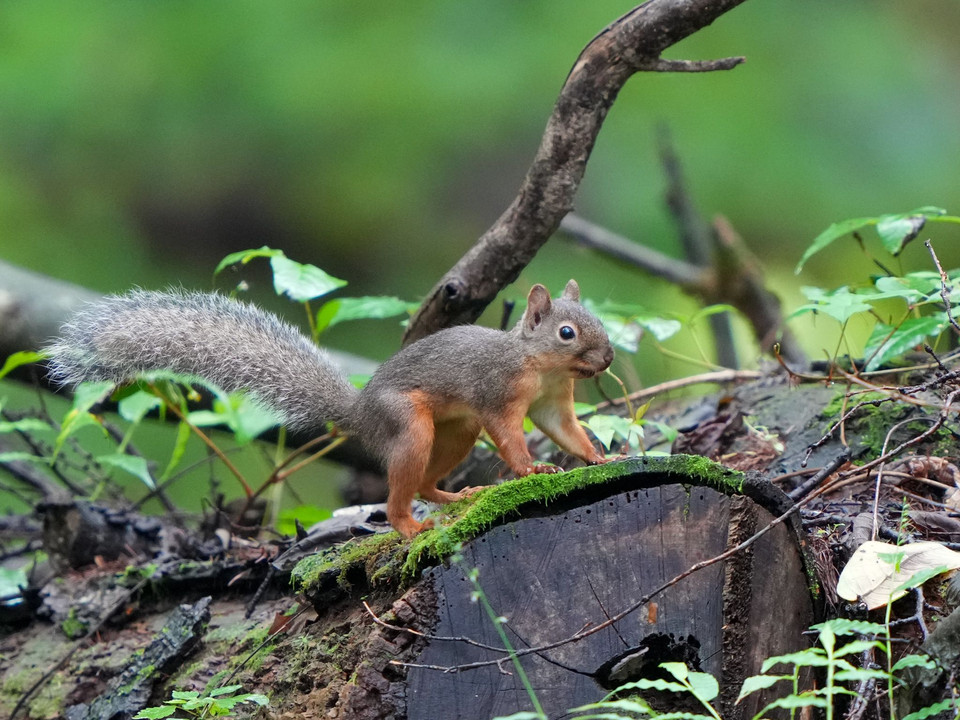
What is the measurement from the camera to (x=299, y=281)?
2967 mm

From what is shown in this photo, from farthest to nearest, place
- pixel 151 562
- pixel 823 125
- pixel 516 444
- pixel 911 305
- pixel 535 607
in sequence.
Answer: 1. pixel 823 125
2. pixel 151 562
3. pixel 911 305
4. pixel 516 444
5. pixel 535 607

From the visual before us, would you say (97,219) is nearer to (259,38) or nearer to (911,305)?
(259,38)

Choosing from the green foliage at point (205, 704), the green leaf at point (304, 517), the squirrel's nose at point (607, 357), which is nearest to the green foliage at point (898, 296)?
the squirrel's nose at point (607, 357)

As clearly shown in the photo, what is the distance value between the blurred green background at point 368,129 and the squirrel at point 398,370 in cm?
267

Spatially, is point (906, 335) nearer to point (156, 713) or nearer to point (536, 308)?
point (536, 308)

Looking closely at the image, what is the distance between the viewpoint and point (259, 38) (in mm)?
5793

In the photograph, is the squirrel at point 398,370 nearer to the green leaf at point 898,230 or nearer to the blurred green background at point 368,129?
the green leaf at point 898,230

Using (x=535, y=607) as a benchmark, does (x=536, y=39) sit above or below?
above

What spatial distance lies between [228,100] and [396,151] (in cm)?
116

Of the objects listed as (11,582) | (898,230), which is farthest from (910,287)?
(11,582)

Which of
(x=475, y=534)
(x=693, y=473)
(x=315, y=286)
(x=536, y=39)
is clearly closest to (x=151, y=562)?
(x=315, y=286)

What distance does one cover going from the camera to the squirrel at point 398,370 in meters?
2.60

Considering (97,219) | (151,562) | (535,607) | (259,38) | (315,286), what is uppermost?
(259,38)

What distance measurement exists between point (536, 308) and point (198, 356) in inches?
42.0
